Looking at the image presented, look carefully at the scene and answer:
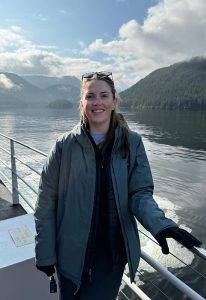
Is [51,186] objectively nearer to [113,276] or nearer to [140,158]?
[140,158]

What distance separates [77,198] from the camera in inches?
60.6

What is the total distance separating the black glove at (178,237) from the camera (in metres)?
1.23

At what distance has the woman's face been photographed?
165 cm

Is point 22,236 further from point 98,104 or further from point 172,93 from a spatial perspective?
point 172,93

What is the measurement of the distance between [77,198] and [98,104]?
50cm

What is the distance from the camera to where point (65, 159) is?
1564mm

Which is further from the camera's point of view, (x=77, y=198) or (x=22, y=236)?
(x=22, y=236)

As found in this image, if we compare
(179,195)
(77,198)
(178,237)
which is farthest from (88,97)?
(179,195)

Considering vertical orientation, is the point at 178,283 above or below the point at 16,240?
above

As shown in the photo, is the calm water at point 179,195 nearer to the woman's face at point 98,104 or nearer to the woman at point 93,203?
the woman at point 93,203

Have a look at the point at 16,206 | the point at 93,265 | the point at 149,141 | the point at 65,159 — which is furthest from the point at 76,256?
the point at 149,141

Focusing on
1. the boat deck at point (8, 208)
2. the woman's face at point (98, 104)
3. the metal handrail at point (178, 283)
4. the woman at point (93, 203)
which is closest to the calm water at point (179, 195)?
the boat deck at point (8, 208)

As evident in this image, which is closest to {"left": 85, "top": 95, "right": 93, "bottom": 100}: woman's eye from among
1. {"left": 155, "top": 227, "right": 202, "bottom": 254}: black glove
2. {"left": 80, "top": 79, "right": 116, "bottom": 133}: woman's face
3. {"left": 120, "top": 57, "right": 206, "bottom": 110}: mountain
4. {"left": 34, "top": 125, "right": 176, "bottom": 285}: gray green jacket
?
{"left": 80, "top": 79, "right": 116, "bottom": 133}: woman's face

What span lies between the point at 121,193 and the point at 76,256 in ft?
1.28
